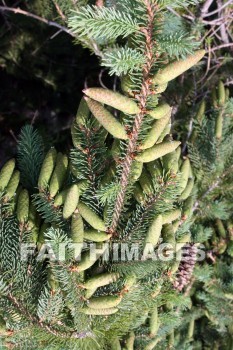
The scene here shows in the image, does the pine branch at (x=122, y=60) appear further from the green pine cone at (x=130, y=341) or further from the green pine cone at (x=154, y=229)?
the green pine cone at (x=130, y=341)

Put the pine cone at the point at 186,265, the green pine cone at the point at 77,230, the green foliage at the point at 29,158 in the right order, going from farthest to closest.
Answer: the pine cone at the point at 186,265, the green foliage at the point at 29,158, the green pine cone at the point at 77,230

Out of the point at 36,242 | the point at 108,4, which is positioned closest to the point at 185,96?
the point at 108,4

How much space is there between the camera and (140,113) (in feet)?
2.48

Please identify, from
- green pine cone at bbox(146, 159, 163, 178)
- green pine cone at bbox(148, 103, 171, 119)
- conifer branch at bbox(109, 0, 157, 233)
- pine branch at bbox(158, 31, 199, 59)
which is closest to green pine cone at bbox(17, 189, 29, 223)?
conifer branch at bbox(109, 0, 157, 233)

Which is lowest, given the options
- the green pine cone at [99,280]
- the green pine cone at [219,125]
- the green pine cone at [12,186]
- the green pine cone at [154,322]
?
the green pine cone at [154,322]

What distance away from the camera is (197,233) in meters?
1.36

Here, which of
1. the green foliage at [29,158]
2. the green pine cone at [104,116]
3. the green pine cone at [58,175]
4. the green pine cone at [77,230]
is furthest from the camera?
the green foliage at [29,158]

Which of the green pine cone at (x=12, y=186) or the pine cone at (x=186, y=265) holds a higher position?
the green pine cone at (x=12, y=186)

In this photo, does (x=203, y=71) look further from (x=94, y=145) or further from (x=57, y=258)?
(x=57, y=258)

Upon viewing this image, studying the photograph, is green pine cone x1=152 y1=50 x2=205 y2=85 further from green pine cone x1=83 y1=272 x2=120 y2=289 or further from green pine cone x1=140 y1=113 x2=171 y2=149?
green pine cone x1=83 y1=272 x2=120 y2=289

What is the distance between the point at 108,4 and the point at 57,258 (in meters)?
0.74

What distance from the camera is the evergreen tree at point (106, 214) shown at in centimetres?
71

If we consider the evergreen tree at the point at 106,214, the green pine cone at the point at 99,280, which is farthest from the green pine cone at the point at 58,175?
the green pine cone at the point at 99,280

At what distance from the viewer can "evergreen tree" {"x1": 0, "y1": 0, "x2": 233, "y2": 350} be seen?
27.8 inches
